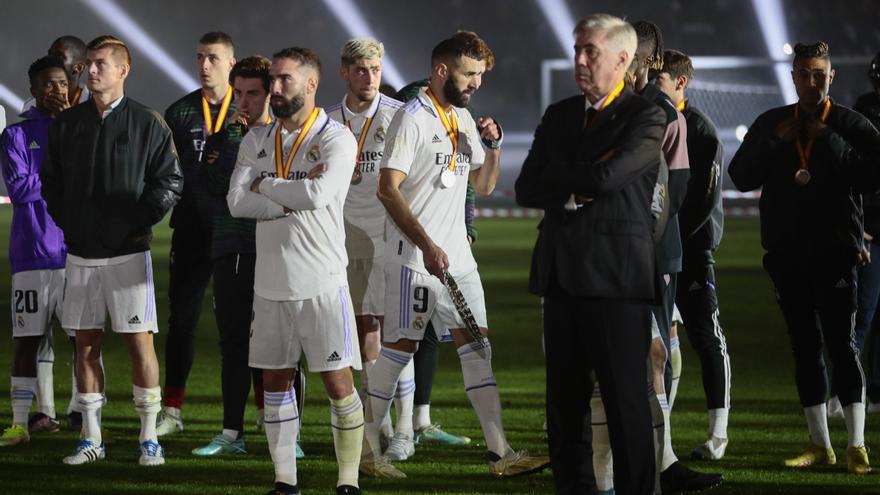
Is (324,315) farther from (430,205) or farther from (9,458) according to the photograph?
(9,458)

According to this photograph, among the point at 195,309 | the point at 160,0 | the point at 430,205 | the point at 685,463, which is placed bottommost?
the point at 685,463

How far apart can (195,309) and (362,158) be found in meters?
1.60

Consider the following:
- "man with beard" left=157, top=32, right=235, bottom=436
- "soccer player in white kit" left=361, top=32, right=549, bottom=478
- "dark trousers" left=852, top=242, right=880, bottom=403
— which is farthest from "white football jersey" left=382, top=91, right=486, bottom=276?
"dark trousers" left=852, top=242, right=880, bottom=403

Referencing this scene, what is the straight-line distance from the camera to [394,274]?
20.3 feet

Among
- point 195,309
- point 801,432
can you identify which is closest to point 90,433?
point 195,309

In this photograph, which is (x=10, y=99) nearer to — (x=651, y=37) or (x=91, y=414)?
(x=91, y=414)

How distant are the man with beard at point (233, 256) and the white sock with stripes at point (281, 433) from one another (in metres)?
1.34

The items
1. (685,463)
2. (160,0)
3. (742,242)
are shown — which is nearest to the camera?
(685,463)

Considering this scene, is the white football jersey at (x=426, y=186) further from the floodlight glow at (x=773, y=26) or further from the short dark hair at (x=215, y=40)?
the floodlight glow at (x=773, y=26)

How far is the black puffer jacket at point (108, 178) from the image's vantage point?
636 centimetres

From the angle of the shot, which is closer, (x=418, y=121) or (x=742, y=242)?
(x=418, y=121)

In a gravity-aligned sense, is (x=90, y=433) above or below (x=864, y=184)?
below

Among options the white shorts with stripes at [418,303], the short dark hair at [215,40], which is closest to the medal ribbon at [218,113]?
the short dark hair at [215,40]

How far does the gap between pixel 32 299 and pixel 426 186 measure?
259 centimetres
